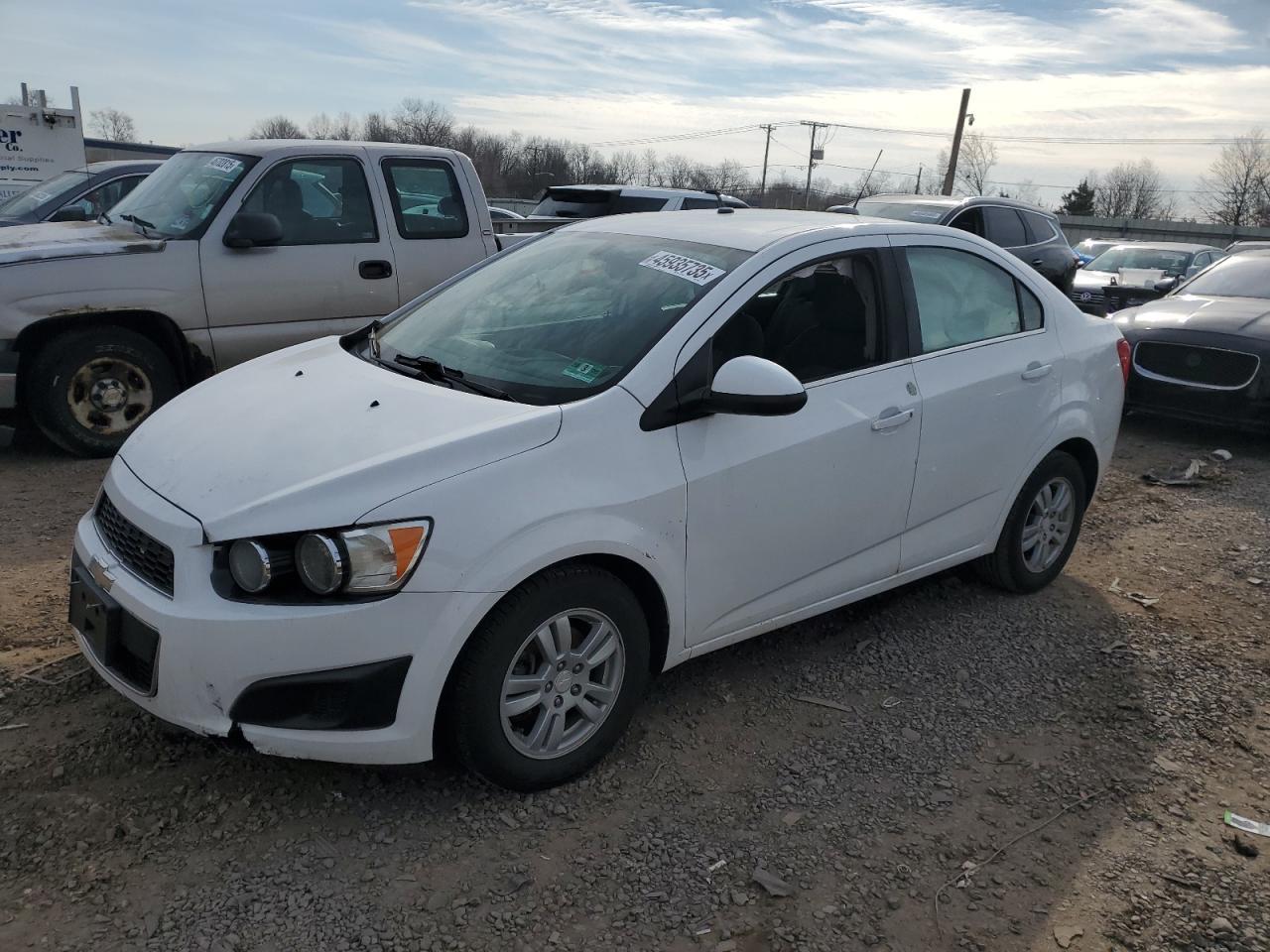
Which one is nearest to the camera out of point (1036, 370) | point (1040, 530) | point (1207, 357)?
point (1036, 370)

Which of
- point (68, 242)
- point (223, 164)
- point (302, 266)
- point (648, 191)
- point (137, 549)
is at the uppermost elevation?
point (223, 164)

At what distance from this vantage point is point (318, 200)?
6.75m

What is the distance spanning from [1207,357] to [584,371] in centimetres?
687

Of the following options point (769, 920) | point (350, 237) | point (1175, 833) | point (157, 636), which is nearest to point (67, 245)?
point (350, 237)

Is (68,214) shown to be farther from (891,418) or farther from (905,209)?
(905,209)

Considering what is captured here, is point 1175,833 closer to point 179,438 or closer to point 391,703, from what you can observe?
point 391,703

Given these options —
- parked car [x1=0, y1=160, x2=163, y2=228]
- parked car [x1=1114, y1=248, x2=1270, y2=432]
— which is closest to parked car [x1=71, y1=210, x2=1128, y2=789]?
parked car [x1=1114, y1=248, x2=1270, y2=432]

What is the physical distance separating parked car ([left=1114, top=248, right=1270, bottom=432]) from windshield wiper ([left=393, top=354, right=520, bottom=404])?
22.7 ft

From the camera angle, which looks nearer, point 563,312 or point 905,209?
point 563,312

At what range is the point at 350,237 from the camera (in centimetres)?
682

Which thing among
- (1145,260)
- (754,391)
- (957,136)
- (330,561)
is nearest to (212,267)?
(330,561)

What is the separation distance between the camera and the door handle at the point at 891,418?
369cm

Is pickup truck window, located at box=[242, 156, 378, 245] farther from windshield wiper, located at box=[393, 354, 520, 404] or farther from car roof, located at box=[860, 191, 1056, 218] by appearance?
car roof, located at box=[860, 191, 1056, 218]

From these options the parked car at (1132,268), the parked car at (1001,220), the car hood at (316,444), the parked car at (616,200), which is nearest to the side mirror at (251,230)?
the car hood at (316,444)
